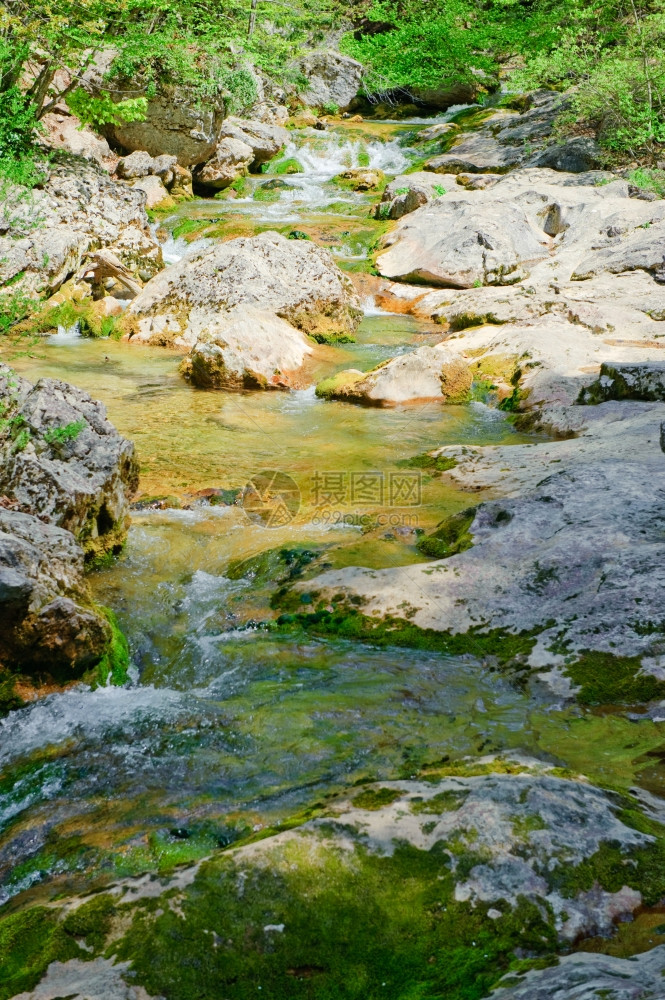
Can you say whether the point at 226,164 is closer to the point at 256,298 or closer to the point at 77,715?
the point at 256,298

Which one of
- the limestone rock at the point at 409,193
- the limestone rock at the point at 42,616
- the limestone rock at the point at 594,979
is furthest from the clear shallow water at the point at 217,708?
the limestone rock at the point at 409,193

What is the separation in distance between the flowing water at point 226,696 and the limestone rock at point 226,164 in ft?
49.9

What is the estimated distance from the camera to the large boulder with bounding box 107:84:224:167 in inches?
818

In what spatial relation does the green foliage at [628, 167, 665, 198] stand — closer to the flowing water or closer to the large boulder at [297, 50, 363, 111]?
the flowing water

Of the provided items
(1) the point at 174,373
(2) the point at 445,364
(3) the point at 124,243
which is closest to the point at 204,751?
(2) the point at 445,364

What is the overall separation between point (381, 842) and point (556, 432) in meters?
6.82

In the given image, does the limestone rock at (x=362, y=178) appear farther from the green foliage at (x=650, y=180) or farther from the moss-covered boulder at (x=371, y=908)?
the moss-covered boulder at (x=371, y=908)

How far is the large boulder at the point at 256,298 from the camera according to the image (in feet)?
38.0

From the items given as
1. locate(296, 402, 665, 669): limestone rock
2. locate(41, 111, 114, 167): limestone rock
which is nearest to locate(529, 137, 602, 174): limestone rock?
locate(41, 111, 114, 167): limestone rock

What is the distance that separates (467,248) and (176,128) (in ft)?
34.9

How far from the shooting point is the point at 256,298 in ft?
40.0

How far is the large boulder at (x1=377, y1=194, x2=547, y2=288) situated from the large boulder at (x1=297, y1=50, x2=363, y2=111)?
16.7m

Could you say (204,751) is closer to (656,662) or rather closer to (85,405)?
(656,662)

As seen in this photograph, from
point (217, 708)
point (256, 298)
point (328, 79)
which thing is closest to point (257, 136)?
point (328, 79)
